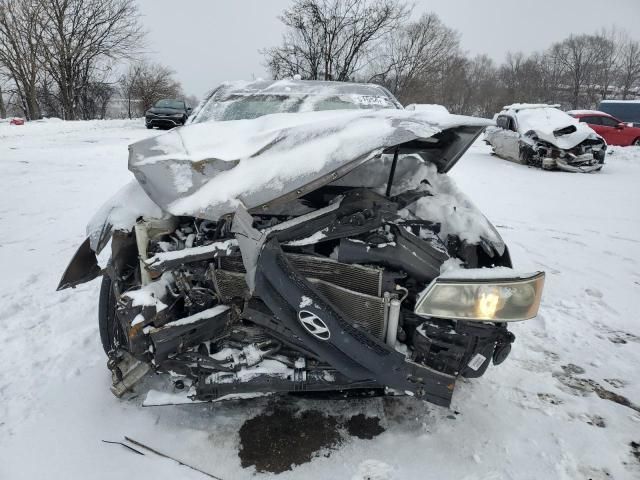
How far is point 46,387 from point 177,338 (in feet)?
3.79

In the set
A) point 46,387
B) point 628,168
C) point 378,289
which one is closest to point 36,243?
point 46,387

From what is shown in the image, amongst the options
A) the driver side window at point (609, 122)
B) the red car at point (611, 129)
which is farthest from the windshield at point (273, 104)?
the driver side window at point (609, 122)

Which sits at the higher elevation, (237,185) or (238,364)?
(237,185)

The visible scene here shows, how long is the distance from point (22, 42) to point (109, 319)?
3350 centimetres

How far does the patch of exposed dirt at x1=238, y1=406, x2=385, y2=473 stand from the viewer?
6.42 feet

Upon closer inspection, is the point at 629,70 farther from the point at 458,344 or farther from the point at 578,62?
the point at 458,344

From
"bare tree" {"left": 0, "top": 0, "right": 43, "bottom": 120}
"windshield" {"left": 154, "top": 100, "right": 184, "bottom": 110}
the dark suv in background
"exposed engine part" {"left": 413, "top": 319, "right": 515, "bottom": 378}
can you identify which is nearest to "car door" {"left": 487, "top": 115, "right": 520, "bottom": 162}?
"exposed engine part" {"left": 413, "top": 319, "right": 515, "bottom": 378}

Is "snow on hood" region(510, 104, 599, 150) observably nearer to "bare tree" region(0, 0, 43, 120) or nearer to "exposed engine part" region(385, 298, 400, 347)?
"exposed engine part" region(385, 298, 400, 347)

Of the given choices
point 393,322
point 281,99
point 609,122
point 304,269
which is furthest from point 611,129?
point 304,269

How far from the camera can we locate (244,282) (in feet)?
6.75

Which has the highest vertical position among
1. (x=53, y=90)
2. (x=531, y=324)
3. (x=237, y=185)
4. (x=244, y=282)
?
(x=53, y=90)

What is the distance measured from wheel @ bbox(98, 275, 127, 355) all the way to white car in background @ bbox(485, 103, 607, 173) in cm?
1006

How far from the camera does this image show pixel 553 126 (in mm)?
11031

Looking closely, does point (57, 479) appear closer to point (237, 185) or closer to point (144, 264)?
point (144, 264)
